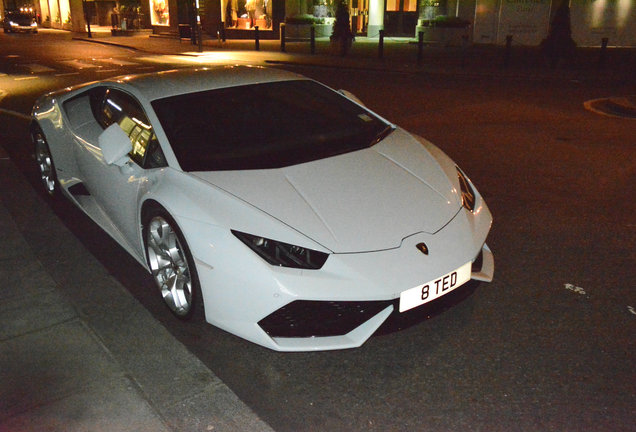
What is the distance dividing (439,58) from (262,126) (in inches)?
673

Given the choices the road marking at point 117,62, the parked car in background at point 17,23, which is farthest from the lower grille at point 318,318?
the parked car in background at point 17,23

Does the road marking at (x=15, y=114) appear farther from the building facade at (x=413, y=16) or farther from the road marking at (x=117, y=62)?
the building facade at (x=413, y=16)

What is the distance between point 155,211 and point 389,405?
175cm

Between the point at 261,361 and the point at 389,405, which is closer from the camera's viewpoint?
the point at 389,405

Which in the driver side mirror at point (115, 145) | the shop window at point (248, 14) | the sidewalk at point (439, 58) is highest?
the shop window at point (248, 14)

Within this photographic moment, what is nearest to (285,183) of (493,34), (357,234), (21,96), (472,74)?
(357,234)

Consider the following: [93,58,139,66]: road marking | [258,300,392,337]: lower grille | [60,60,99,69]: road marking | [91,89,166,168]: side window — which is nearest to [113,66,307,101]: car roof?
[91,89,166,168]: side window

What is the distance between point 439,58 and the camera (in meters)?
20.0

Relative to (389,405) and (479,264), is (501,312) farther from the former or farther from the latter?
(389,405)

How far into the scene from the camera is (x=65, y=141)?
5121 millimetres

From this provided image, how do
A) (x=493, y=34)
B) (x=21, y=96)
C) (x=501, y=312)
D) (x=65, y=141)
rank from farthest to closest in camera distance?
(x=493, y=34) < (x=21, y=96) < (x=65, y=141) < (x=501, y=312)

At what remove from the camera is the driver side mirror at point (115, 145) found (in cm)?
384

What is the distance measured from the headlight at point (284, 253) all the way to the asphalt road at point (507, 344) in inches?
23.7

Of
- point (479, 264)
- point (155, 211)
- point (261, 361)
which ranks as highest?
point (155, 211)
